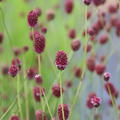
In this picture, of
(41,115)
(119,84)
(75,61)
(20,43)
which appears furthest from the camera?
(20,43)

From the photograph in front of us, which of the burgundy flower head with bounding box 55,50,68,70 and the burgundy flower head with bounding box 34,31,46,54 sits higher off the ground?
the burgundy flower head with bounding box 34,31,46,54

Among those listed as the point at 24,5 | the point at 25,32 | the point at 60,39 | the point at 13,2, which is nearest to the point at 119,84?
the point at 60,39

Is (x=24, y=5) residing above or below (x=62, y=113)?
above

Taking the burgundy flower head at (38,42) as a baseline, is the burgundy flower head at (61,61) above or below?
below

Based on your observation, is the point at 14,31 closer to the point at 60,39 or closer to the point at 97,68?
the point at 60,39

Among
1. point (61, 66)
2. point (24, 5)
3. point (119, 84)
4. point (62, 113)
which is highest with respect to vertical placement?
point (24, 5)

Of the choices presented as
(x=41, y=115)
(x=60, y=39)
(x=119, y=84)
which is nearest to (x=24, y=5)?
(x=60, y=39)

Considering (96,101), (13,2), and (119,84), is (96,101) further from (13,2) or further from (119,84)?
(13,2)

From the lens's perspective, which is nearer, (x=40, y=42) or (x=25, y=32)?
(x=40, y=42)

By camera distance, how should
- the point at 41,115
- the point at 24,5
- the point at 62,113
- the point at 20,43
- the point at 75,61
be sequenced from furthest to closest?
1. the point at 24,5
2. the point at 20,43
3. the point at 75,61
4. the point at 41,115
5. the point at 62,113
